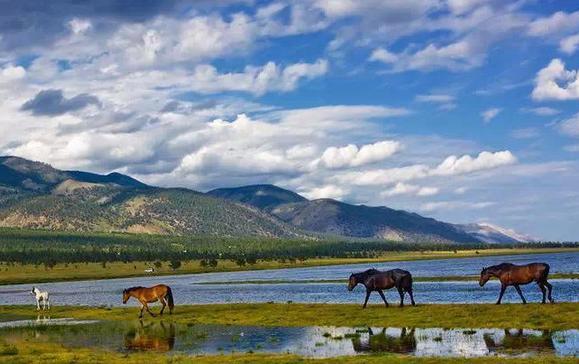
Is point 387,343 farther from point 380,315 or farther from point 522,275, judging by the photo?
point 522,275

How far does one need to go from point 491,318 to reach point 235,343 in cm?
1630

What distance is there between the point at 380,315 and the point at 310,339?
980 cm

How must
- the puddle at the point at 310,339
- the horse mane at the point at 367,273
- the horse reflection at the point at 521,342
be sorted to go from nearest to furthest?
the horse reflection at the point at 521,342 < the puddle at the point at 310,339 < the horse mane at the point at 367,273

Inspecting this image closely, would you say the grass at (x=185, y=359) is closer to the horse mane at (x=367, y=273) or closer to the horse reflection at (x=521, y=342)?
the horse reflection at (x=521, y=342)

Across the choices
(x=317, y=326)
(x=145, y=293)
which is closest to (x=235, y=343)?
(x=317, y=326)

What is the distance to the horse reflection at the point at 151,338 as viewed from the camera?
41022 mm

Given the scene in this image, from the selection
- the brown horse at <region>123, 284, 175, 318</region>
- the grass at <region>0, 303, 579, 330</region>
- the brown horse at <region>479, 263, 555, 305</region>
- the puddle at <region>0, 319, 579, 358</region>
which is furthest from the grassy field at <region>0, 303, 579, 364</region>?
the brown horse at <region>479, 263, 555, 305</region>

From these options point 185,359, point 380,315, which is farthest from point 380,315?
point 185,359

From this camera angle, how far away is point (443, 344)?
36.1 m

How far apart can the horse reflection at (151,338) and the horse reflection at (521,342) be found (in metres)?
17.8

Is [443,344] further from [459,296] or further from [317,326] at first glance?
[459,296]

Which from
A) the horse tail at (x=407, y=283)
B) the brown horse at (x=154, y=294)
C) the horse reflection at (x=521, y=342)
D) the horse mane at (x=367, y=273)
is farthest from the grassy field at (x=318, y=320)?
the horse mane at (x=367, y=273)

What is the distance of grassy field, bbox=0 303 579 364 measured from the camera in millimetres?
33812

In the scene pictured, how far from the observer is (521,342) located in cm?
3491
